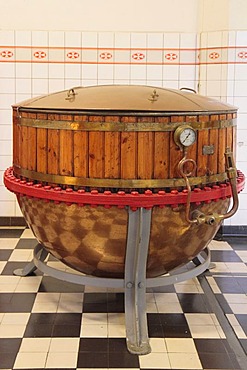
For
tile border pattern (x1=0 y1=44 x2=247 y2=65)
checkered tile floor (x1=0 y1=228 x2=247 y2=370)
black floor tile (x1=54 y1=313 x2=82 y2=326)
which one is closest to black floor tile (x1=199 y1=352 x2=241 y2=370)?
Answer: checkered tile floor (x1=0 y1=228 x2=247 y2=370)

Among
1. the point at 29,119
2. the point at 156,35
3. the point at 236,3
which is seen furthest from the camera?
the point at 156,35

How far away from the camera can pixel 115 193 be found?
98.8 inches

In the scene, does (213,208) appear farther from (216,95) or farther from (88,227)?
(216,95)

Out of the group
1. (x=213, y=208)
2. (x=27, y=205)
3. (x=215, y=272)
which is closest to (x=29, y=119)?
(x=27, y=205)

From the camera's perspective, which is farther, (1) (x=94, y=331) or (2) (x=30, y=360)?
(1) (x=94, y=331)

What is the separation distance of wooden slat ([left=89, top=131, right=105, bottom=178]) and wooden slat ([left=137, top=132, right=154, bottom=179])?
7.0 inches

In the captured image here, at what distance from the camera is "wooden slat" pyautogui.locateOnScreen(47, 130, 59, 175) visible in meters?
2.59

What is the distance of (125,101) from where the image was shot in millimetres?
2553

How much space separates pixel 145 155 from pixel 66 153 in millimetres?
392

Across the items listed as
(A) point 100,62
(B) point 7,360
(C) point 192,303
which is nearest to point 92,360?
(B) point 7,360

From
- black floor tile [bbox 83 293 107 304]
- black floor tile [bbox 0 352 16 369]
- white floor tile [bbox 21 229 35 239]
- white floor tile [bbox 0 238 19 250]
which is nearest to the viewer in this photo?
black floor tile [bbox 0 352 16 369]

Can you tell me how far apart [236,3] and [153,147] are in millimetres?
2202

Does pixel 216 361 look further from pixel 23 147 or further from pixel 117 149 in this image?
pixel 23 147

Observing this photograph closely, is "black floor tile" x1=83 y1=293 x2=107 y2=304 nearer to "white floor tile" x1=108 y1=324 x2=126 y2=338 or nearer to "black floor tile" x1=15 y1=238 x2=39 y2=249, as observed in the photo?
"white floor tile" x1=108 y1=324 x2=126 y2=338
